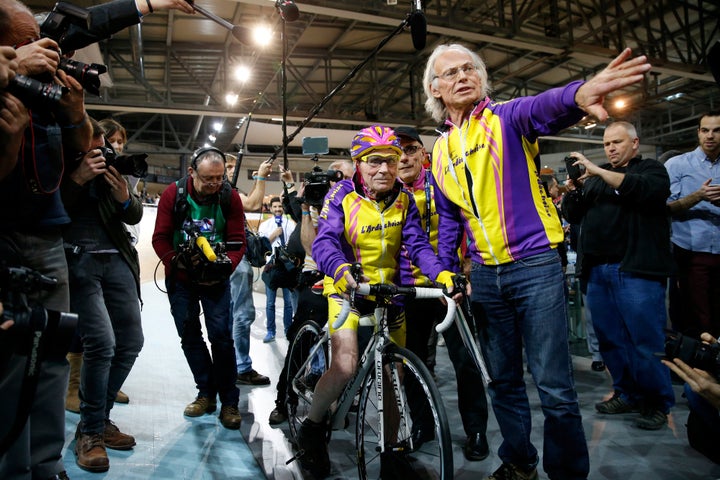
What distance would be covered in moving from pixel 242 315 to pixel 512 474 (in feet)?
8.55

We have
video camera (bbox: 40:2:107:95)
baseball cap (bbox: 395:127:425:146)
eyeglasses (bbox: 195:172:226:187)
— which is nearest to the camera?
video camera (bbox: 40:2:107:95)

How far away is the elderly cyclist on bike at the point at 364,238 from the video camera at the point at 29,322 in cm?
110

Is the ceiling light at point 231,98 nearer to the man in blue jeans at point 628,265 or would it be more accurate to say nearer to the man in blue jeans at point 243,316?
the man in blue jeans at point 243,316

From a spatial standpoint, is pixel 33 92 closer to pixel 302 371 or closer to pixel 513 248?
pixel 513 248

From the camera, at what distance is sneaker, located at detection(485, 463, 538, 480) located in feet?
7.12

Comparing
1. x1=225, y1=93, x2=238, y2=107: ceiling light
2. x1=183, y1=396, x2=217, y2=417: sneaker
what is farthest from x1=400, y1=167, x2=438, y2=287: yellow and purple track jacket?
x1=225, y1=93, x2=238, y2=107: ceiling light

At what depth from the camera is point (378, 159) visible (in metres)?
2.30

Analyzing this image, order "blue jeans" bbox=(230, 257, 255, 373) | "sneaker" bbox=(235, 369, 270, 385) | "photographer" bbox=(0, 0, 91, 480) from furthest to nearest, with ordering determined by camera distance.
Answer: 1. "blue jeans" bbox=(230, 257, 255, 373)
2. "sneaker" bbox=(235, 369, 270, 385)
3. "photographer" bbox=(0, 0, 91, 480)

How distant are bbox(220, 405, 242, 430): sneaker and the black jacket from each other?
2.64 meters

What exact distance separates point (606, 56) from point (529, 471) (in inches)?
301

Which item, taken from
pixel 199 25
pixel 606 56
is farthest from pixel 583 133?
pixel 199 25

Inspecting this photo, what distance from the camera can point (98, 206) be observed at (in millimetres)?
2549

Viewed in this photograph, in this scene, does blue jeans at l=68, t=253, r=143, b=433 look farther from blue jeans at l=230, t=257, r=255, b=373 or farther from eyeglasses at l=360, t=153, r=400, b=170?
eyeglasses at l=360, t=153, r=400, b=170

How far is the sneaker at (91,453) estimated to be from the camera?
2332mm
